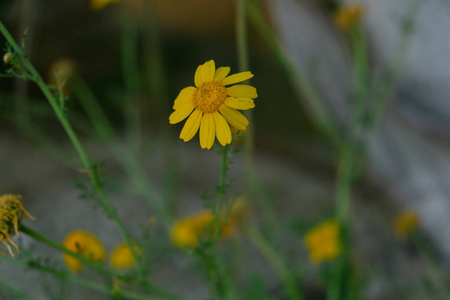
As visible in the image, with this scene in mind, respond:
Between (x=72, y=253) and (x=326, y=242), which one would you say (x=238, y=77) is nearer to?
(x=72, y=253)

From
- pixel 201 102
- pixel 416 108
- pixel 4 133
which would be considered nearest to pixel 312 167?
pixel 416 108

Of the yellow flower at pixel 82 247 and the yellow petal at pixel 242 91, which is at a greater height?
the yellow petal at pixel 242 91

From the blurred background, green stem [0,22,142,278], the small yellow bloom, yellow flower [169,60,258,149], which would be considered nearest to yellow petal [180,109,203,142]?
yellow flower [169,60,258,149]

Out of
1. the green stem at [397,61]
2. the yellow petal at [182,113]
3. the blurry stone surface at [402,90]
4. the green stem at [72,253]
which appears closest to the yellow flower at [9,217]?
the green stem at [72,253]

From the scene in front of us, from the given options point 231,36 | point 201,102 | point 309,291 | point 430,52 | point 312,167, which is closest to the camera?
point 201,102

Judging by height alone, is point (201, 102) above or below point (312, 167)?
below

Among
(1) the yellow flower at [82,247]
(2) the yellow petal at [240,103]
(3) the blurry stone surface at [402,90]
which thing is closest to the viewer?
(2) the yellow petal at [240,103]

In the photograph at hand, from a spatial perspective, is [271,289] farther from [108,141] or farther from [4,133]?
[4,133]

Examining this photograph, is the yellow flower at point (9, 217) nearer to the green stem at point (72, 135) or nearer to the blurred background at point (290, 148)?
the green stem at point (72, 135)
